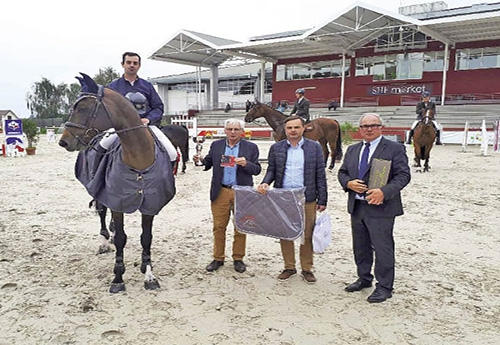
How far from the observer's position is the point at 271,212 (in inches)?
145

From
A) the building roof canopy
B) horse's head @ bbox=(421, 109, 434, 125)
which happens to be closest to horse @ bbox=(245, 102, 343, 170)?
horse's head @ bbox=(421, 109, 434, 125)

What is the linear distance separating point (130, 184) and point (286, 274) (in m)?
1.81

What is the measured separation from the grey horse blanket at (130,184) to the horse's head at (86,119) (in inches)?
15.3

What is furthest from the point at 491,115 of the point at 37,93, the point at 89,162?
the point at 37,93

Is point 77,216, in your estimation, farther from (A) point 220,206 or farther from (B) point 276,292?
(B) point 276,292

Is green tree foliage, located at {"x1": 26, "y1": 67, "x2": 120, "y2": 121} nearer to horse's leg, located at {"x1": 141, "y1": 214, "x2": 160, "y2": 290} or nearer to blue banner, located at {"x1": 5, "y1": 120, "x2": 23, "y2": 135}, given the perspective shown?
blue banner, located at {"x1": 5, "y1": 120, "x2": 23, "y2": 135}

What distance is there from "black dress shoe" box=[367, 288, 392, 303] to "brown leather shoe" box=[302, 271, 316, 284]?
608 millimetres

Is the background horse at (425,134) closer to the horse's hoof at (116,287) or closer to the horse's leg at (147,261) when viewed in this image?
the horse's leg at (147,261)

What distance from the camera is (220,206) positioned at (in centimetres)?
411

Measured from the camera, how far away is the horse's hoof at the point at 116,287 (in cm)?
360

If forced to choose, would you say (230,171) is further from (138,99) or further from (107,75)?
(107,75)

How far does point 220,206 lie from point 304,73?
99.7ft

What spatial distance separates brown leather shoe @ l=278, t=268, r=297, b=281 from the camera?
3.88m

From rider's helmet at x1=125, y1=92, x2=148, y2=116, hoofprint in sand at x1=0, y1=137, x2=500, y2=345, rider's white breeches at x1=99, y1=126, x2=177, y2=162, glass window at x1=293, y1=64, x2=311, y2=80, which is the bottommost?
hoofprint in sand at x1=0, y1=137, x2=500, y2=345
